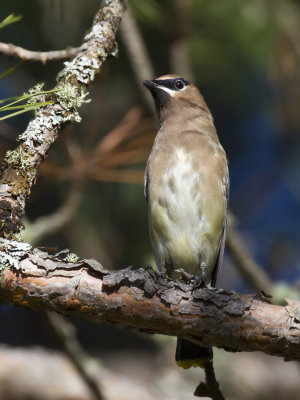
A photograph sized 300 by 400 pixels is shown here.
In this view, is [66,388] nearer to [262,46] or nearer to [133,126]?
[133,126]

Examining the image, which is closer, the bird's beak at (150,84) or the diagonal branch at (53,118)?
the diagonal branch at (53,118)

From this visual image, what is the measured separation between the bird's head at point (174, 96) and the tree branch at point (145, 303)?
241 cm

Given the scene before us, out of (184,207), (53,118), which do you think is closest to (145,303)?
(53,118)

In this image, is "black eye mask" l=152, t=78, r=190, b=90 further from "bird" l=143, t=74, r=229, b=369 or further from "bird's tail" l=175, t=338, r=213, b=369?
"bird's tail" l=175, t=338, r=213, b=369

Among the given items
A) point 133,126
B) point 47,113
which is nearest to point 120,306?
point 47,113

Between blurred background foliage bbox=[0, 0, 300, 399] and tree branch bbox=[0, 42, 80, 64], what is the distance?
135 centimetres

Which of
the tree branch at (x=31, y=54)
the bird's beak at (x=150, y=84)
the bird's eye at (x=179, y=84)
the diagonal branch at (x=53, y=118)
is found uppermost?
the bird's eye at (x=179, y=84)

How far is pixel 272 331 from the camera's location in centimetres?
304

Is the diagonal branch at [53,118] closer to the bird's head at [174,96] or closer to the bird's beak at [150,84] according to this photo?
the bird's beak at [150,84]

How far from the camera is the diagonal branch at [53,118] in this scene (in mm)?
3033

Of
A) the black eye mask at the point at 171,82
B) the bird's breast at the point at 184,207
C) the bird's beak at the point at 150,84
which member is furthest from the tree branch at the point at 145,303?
the black eye mask at the point at 171,82

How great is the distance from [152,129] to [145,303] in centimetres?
283

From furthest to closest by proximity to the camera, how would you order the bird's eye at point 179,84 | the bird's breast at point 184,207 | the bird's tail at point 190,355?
the bird's eye at point 179,84 → the bird's breast at point 184,207 → the bird's tail at point 190,355

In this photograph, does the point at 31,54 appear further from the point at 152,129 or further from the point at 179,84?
the point at 152,129
